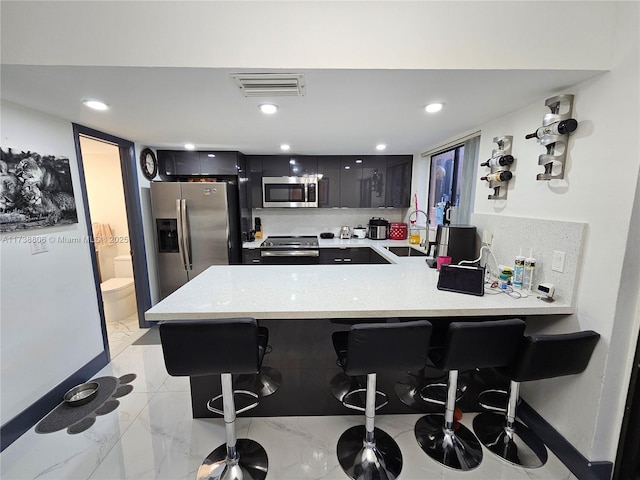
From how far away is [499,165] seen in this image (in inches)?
76.9

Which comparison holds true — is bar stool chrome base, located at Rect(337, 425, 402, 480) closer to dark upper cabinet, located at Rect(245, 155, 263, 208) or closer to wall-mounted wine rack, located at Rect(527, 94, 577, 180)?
wall-mounted wine rack, located at Rect(527, 94, 577, 180)

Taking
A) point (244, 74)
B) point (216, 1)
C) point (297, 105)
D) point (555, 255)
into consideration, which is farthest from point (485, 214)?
point (216, 1)

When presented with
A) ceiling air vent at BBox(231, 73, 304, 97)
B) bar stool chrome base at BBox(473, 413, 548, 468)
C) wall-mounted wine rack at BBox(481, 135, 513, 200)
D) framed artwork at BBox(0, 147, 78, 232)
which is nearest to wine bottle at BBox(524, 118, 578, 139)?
wall-mounted wine rack at BBox(481, 135, 513, 200)

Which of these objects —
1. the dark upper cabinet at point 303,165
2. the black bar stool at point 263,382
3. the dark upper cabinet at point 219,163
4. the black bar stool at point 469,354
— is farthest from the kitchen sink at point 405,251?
the dark upper cabinet at point 219,163

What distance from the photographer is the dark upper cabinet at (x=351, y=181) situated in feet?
12.6

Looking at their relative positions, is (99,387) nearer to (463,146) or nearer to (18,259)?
(18,259)

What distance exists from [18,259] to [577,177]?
344 centimetres

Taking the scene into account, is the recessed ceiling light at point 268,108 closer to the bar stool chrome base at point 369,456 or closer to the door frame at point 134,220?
the door frame at point 134,220

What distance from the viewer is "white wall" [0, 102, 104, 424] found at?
1710 millimetres

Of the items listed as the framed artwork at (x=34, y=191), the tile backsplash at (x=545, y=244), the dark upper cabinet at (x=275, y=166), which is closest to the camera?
the tile backsplash at (x=545, y=244)

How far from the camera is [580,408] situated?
146cm

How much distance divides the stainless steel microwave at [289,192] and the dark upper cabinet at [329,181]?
11 cm

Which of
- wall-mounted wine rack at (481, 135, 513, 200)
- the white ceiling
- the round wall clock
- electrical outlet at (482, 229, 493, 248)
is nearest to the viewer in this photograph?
the white ceiling

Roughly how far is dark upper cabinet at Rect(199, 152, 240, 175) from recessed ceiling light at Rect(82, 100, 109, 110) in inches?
65.3
